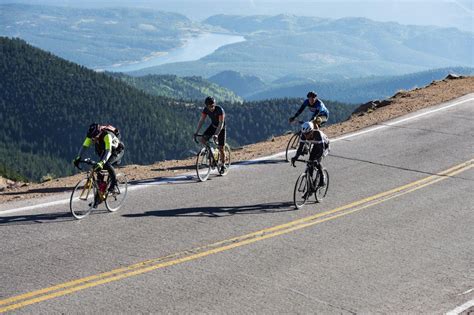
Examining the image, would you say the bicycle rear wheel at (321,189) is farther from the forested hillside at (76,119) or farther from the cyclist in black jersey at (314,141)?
the forested hillside at (76,119)

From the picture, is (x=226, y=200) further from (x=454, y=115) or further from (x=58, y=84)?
(x=58, y=84)

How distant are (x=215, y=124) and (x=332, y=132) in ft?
26.6

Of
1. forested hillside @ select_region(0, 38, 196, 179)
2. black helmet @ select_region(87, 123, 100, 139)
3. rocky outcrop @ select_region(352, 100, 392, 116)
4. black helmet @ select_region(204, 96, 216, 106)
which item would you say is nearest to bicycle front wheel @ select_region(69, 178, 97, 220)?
black helmet @ select_region(87, 123, 100, 139)

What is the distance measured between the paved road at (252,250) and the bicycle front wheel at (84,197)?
8.3 inches

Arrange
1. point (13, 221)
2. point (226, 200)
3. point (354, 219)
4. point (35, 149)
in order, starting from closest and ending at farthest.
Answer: point (13, 221), point (354, 219), point (226, 200), point (35, 149)

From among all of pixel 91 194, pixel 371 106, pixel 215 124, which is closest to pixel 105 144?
pixel 91 194

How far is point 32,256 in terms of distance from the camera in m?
9.55

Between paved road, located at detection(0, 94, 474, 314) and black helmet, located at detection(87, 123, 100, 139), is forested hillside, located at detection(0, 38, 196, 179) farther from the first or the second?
black helmet, located at detection(87, 123, 100, 139)

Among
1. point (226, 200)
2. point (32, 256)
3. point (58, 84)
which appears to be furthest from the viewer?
point (58, 84)

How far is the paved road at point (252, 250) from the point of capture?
334 inches

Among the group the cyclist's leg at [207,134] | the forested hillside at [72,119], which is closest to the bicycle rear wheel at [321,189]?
the cyclist's leg at [207,134]

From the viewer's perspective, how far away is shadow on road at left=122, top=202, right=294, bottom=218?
1222cm

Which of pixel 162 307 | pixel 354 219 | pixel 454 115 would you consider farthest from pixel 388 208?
pixel 454 115

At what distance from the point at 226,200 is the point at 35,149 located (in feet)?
543
